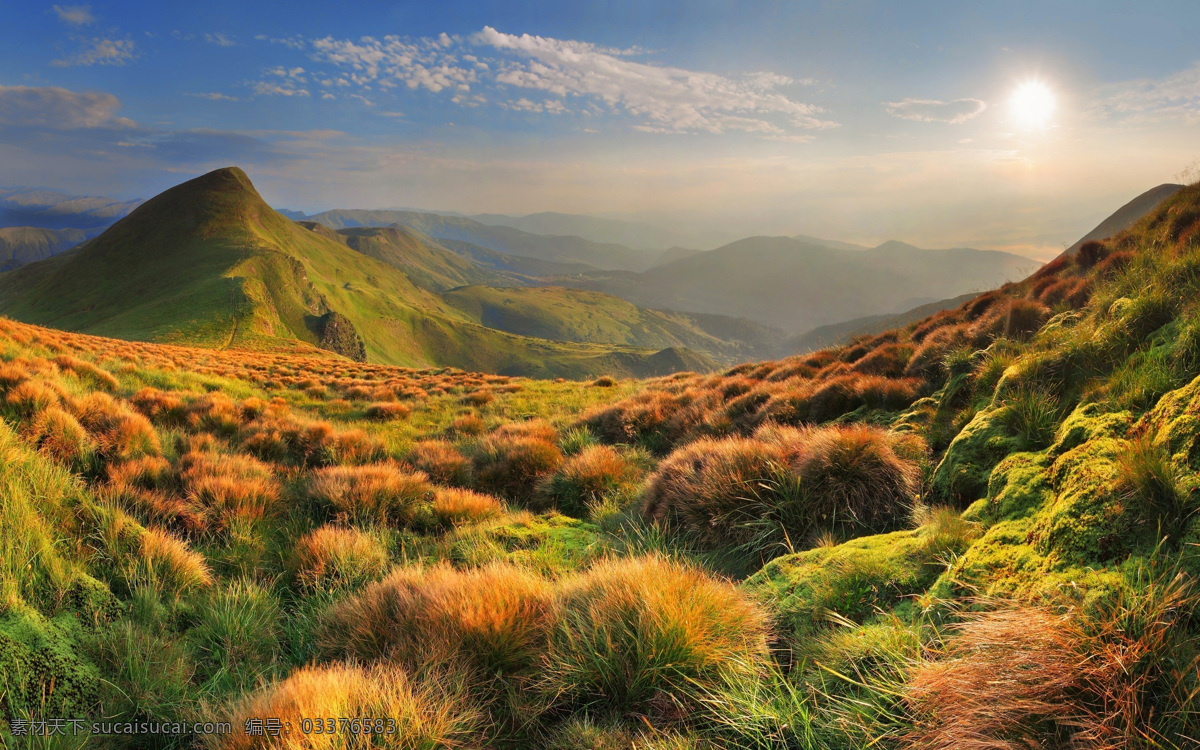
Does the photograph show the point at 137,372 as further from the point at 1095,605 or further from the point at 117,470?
the point at 1095,605

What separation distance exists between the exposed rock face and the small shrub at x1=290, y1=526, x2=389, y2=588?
15645 centimetres

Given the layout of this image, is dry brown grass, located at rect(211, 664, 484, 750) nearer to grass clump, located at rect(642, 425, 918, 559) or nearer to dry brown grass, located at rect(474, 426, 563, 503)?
grass clump, located at rect(642, 425, 918, 559)

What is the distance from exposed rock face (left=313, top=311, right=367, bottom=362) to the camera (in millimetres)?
146250

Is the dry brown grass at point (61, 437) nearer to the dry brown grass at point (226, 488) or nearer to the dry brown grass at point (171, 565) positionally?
the dry brown grass at point (226, 488)

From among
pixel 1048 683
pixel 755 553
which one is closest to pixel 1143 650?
pixel 1048 683

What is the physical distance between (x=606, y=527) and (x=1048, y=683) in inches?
167

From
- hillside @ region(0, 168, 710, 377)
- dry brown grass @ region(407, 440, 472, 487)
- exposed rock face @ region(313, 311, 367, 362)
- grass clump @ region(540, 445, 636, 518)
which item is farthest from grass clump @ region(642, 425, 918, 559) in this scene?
exposed rock face @ region(313, 311, 367, 362)

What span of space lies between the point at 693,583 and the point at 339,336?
554 feet

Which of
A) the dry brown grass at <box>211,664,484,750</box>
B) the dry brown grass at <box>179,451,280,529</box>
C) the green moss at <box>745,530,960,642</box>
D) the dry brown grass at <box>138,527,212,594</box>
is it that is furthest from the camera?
the dry brown grass at <box>179,451,280,529</box>

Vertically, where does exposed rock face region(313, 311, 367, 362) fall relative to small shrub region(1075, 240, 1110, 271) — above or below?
below

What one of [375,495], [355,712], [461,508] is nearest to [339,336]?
[375,495]

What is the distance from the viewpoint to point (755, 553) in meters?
4.25

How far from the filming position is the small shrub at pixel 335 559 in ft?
13.7

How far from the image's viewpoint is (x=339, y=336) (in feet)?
496
